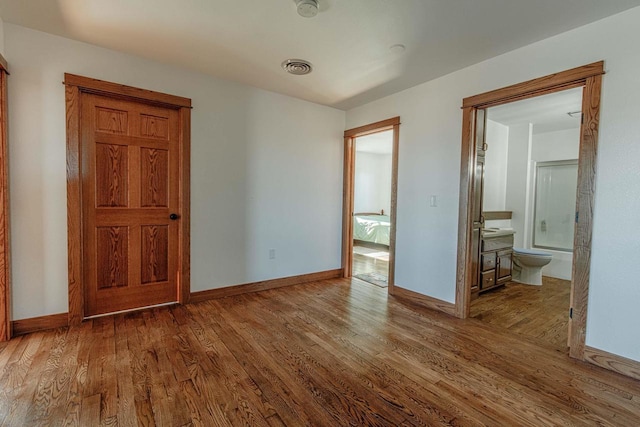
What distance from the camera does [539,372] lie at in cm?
201

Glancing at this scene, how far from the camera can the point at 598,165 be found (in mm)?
2102

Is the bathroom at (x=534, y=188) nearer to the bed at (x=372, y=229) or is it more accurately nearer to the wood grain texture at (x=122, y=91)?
the bed at (x=372, y=229)

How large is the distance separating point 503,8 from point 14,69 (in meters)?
3.67

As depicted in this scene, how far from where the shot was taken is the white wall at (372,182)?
8.24 m

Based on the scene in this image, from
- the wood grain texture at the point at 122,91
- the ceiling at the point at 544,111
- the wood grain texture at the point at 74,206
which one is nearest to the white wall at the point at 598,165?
Answer: the ceiling at the point at 544,111

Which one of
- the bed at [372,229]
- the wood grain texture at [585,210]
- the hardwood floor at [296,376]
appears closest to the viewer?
the hardwood floor at [296,376]

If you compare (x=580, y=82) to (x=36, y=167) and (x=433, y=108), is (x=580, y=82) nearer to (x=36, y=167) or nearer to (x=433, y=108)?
(x=433, y=108)

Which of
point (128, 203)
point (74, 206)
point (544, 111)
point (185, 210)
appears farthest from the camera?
point (544, 111)

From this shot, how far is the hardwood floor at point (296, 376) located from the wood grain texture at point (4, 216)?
0.67ft

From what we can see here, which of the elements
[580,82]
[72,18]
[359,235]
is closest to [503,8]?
[580,82]

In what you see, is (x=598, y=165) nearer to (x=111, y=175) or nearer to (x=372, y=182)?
(x=111, y=175)

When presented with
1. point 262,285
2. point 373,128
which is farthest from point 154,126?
point 373,128

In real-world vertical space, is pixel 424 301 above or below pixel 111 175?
below

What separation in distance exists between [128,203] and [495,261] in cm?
433
